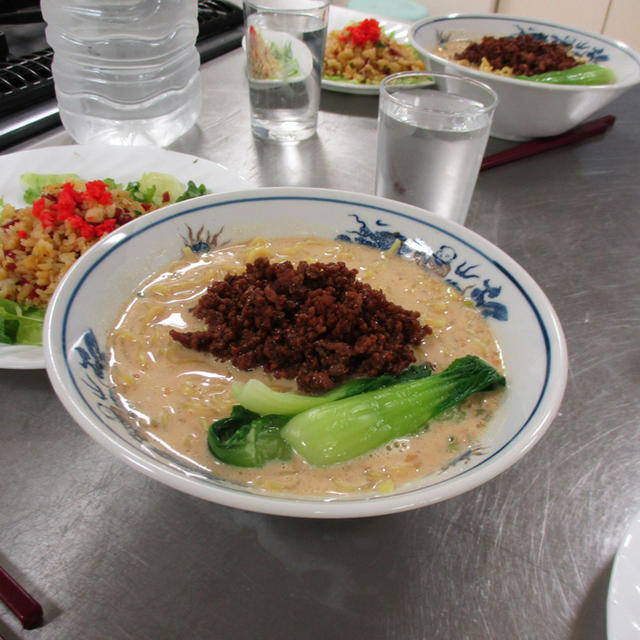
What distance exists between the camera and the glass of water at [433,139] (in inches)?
79.4

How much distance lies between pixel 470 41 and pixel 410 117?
4.69 ft

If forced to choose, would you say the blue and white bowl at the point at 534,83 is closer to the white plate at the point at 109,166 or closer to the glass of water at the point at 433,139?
the glass of water at the point at 433,139

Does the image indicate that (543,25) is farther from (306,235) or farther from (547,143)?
(306,235)

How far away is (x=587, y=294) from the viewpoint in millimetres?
1896

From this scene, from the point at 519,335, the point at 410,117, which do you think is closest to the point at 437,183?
the point at 410,117

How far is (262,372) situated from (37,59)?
257 cm

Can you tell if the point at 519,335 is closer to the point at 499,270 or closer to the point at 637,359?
the point at 499,270

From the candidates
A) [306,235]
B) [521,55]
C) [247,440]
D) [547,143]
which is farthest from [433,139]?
[247,440]

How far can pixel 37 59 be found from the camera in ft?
9.61

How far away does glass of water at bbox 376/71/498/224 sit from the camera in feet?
6.62

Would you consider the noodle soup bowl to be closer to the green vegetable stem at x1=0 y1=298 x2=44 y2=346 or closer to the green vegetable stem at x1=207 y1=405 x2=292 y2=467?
the green vegetable stem at x1=207 y1=405 x2=292 y2=467

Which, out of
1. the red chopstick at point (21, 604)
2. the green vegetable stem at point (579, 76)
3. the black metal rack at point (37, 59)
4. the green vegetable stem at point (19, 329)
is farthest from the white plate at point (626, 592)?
the black metal rack at point (37, 59)

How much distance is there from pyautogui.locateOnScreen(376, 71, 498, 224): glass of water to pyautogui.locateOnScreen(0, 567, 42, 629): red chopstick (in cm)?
171

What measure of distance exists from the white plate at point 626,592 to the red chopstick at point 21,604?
943 mm
